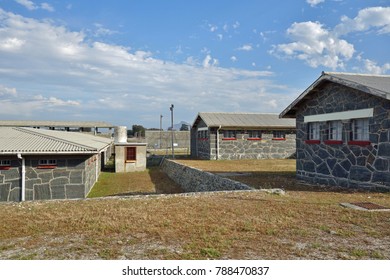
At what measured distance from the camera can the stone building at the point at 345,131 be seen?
9141 millimetres

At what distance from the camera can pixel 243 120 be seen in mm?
26672

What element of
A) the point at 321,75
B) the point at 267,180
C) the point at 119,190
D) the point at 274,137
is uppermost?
the point at 321,75

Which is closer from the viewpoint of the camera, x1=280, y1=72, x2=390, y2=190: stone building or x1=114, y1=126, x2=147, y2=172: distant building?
x1=280, y1=72, x2=390, y2=190: stone building

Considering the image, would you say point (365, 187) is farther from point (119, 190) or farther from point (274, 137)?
point (274, 137)

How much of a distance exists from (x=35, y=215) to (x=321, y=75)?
1023cm

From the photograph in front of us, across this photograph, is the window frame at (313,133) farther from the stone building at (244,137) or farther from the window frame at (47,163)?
the stone building at (244,137)

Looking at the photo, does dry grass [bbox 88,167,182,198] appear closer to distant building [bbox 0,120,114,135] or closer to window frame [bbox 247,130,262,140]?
window frame [bbox 247,130,262,140]

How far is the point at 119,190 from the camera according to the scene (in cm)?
1588

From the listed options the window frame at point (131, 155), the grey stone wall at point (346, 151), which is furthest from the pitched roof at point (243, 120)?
the grey stone wall at point (346, 151)

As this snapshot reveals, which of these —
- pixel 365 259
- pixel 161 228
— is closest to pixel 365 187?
pixel 365 259

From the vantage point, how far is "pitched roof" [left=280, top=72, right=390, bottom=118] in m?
8.87

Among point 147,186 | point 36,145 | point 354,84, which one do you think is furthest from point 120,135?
point 354,84

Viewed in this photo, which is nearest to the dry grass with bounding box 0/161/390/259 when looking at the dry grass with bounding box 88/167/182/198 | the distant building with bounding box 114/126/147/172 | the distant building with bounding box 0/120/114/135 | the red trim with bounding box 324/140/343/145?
the red trim with bounding box 324/140/343/145

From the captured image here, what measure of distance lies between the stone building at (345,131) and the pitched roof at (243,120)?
38.8 feet
